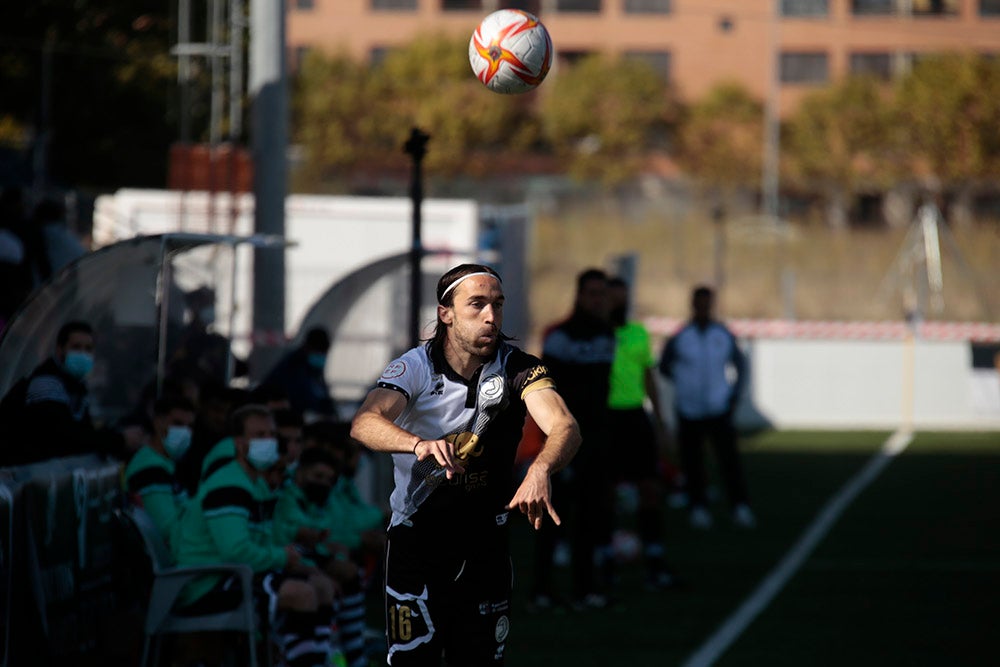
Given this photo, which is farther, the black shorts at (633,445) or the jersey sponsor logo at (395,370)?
the black shorts at (633,445)

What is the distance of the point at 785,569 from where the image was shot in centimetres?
1348

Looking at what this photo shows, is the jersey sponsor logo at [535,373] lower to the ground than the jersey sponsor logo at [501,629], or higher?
higher

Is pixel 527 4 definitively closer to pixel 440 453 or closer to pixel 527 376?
pixel 527 376

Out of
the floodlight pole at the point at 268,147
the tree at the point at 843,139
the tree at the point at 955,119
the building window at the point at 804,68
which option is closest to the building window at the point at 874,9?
the building window at the point at 804,68

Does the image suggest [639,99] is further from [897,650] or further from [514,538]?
[897,650]

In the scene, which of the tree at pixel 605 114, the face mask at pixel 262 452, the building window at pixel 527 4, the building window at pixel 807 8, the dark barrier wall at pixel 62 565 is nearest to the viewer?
the dark barrier wall at pixel 62 565

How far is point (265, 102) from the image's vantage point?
1532 cm

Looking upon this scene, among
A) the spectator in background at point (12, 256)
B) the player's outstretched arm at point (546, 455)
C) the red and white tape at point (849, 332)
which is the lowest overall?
the player's outstretched arm at point (546, 455)

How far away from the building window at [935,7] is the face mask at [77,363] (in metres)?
59.0

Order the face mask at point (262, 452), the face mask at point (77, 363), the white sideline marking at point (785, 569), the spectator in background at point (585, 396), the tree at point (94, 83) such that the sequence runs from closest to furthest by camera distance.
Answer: the face mask at point (262, 452) → the face mask at point (77, 363) → the white sideline marking at point (785, 569) → the spectator in background at point (585, 396) → the tree at point (94, 83)

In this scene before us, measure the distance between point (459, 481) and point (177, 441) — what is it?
3749mm

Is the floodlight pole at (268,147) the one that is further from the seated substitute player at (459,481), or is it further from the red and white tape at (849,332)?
the red and white tape at (849,332)

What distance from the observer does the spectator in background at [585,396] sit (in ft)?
38.5

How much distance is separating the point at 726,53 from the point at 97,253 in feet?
187
